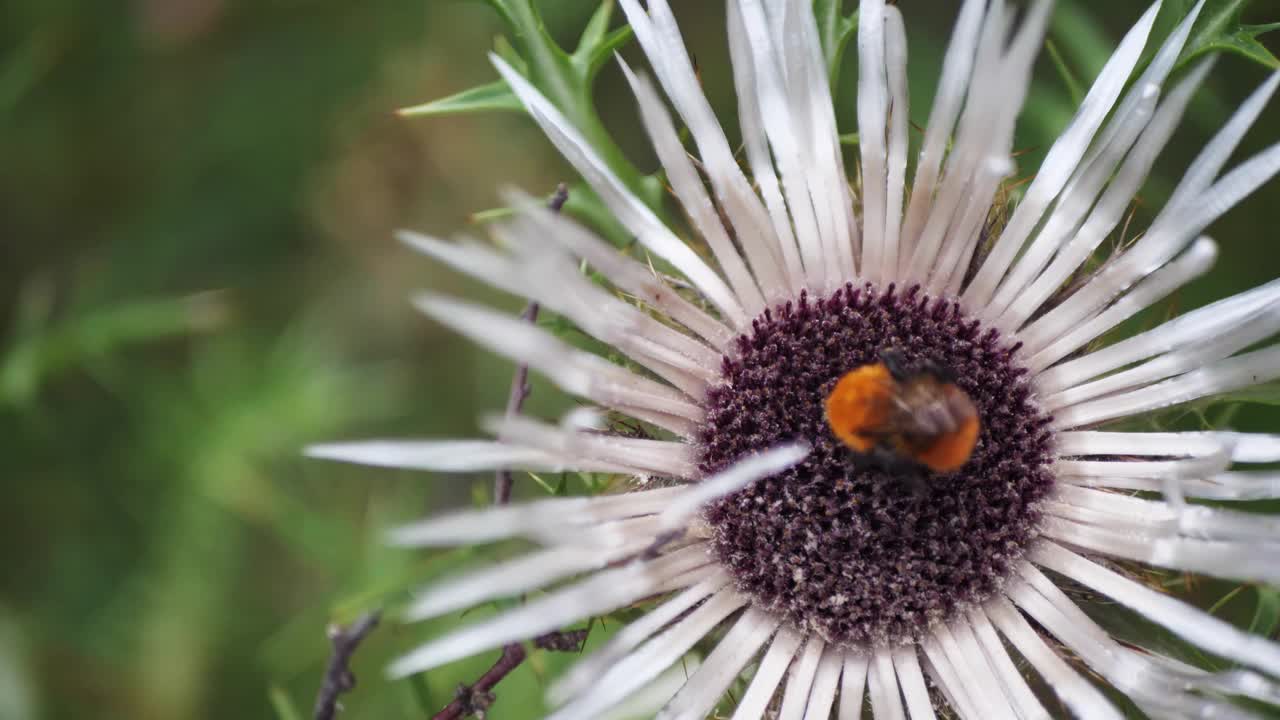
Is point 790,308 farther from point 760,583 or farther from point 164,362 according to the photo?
point 164,362

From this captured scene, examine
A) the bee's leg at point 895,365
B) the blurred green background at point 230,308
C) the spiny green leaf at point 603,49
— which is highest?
the spiny green leaf at point 603,49

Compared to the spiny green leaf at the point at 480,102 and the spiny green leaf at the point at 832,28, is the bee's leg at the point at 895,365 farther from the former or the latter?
the spiny green leaf at the point at 480,102

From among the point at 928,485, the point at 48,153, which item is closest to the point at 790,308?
the point at 928,485

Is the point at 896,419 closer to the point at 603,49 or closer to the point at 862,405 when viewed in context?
the point at 862,405

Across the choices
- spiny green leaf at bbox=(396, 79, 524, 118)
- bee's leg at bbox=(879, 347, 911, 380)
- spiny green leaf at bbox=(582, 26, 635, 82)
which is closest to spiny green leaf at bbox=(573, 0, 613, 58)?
spiny green leaf at bbox=(582, 26, 635, 82)

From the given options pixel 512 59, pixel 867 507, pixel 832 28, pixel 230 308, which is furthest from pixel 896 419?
pixel 230 308

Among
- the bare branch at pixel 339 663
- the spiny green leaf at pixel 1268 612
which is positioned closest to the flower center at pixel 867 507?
the spiny green leaf at pixel 1268 612
